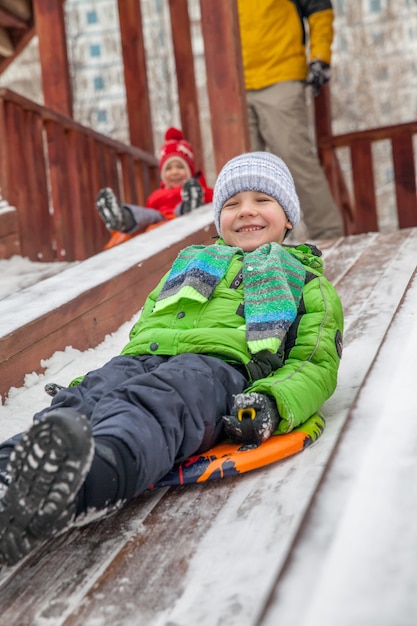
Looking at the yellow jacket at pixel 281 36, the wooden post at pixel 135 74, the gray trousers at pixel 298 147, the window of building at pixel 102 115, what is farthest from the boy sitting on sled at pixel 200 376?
the window of building at pixel 102 115

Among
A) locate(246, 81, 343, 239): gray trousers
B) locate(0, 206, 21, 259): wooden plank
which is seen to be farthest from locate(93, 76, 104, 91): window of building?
locate(0, 206, 21, 259): wooden plank

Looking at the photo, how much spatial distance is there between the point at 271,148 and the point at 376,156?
22.4 m

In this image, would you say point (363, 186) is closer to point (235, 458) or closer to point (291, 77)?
point (291, 77)

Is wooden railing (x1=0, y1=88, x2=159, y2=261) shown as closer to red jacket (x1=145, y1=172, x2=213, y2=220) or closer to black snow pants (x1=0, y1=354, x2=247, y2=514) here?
red jacket (x1=145, y1=172, x2=213, y2=220)

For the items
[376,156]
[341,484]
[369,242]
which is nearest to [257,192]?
[341,484]

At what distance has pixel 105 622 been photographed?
1.43 metres

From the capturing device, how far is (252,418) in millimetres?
2004

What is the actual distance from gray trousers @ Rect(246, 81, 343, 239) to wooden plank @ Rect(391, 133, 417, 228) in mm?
900

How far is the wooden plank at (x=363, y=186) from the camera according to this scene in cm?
674

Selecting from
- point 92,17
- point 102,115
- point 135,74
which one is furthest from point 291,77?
point 102,115

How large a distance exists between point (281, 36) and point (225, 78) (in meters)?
0.83

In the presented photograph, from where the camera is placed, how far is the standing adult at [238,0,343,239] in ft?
19.2

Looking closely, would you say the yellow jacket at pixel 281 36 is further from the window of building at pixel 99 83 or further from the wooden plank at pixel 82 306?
the window of building at pixel 99 83

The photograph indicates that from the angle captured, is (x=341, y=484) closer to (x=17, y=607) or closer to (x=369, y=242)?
(x=17, y=607)
